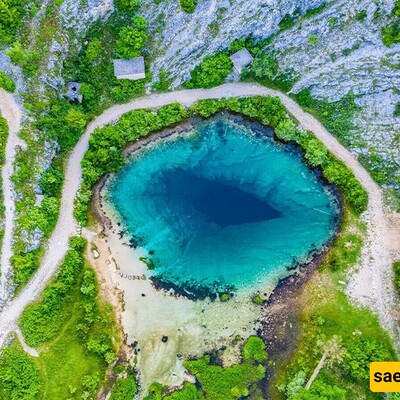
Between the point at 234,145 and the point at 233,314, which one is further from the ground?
the point at 234,145

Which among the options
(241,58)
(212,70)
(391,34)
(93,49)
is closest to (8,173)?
(93,49)

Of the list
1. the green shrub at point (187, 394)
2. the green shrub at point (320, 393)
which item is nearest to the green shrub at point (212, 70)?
the green shrub at point (187, 394)

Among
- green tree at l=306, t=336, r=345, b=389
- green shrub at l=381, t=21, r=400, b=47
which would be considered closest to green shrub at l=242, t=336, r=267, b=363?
green tree at l=306, t=336, r=345, b=389

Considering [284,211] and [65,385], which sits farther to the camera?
[284,211]

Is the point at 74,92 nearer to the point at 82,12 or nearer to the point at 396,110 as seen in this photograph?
the point at 82,12

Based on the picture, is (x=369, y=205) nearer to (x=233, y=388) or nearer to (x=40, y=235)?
(x=233, y=388)

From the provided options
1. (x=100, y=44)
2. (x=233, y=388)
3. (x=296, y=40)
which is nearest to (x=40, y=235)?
(x=100, y=44)

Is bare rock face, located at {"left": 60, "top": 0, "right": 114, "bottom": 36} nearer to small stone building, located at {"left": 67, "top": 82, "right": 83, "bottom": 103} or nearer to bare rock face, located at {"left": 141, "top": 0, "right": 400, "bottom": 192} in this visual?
bare rock face, located at {"left": 141, "top": 0, "right": 400, "bottom": 192}
